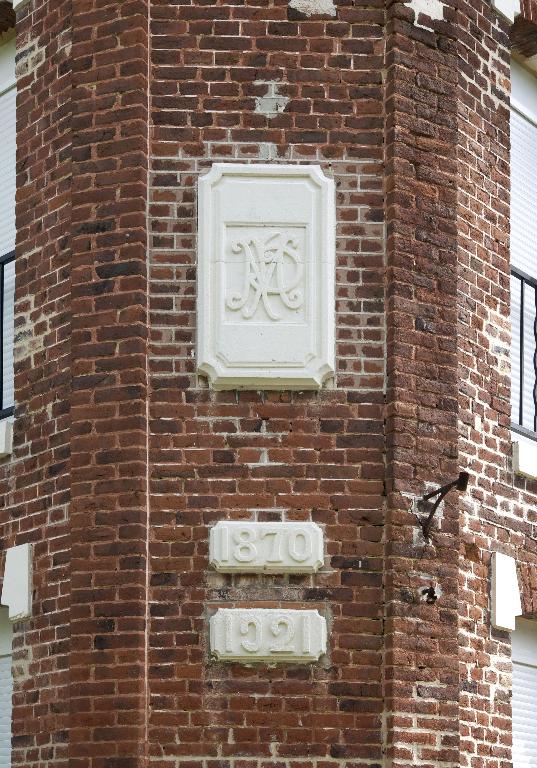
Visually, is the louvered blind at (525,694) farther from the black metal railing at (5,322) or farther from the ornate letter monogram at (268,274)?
the black metal railing at (5,322)

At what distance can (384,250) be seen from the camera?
9.48 meters

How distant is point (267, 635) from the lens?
8.93 m

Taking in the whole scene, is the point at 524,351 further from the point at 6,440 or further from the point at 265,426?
the point at 6,440

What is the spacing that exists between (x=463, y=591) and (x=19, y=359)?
282 centimetres

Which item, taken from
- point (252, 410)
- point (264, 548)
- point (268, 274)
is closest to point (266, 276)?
point (268, 274)

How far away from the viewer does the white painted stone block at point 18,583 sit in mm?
9594

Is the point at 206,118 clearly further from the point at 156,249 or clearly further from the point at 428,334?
the point at 428,334

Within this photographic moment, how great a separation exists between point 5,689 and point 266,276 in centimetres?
290

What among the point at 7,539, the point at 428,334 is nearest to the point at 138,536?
the point at 7,539

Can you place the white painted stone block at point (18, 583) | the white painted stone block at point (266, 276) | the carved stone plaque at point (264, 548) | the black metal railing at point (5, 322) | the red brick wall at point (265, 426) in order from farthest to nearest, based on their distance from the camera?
1. the black metal railing at point (5, 322)
2. the white painted stone block at point (18, 583)
3. the white painted stone block at point (266, 276)
4. the carved stone plaque at point (264, 548)
5. the red brick wall at point (265, 426)

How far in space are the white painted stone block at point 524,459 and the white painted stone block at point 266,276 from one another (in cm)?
156

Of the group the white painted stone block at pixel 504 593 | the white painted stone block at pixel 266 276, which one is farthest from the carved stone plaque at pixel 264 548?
the white painted stone block at pixel 504 593

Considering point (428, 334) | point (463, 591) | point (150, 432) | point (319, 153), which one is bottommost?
point (463, 591)

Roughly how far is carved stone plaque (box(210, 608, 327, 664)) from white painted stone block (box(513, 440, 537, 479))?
74.3 inches
